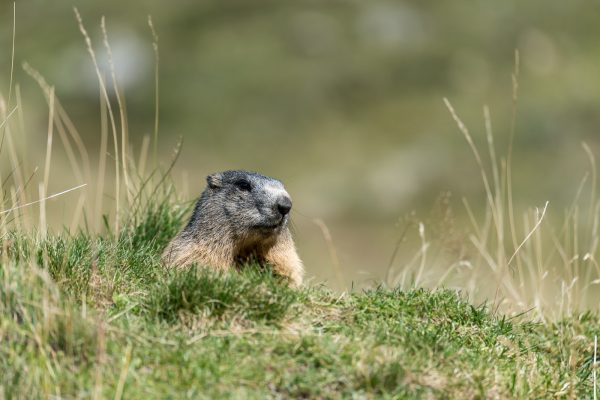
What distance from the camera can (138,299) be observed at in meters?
6.24

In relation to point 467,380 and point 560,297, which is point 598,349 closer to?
point 560,297

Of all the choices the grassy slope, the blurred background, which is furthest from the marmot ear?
the blurred background

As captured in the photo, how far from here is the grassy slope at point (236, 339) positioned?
521 centimetres

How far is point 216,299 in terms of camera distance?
6.01 metres

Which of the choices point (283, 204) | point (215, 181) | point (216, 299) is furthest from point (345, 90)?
point (216, 299)

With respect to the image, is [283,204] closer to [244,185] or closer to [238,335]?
[244,185]

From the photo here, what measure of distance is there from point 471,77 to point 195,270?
1343 inches

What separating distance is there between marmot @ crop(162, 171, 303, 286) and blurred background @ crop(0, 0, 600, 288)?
859 inches

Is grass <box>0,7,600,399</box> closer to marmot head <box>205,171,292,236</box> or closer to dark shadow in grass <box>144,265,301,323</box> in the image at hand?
dark shadow in grass <box>144,265,301,323</box>

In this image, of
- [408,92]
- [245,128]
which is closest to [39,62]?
[245,128]

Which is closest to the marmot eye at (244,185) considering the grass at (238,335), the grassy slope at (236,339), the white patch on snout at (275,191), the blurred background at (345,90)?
the white patch on snout at (275,191)

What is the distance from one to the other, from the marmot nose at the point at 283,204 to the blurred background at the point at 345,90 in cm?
2213

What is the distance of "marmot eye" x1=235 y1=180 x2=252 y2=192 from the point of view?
7.91 meters

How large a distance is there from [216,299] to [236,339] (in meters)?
0.36
